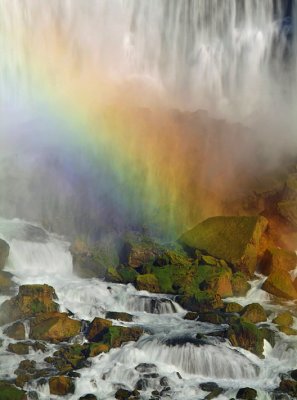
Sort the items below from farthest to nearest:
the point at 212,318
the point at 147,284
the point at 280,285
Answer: the point at 147,284 < the point at 280,285 < the point at 212,318

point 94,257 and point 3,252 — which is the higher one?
point 3,252

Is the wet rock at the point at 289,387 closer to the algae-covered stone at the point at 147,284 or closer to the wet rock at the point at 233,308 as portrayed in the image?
the wet rock at the point at 233,308

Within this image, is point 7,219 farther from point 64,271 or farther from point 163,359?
point 163,359

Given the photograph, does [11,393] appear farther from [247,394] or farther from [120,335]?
[247,394]

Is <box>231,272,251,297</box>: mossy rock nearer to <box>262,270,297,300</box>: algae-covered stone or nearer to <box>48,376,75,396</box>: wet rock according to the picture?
<box>262,270,297,300</box>: algae-covered stone

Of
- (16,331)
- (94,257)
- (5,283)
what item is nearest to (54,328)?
(16,331)

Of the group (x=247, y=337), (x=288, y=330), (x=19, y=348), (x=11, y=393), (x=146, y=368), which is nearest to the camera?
(x=11, y=393)

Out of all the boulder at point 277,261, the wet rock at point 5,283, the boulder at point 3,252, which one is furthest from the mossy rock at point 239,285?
the boulder at point 3,252

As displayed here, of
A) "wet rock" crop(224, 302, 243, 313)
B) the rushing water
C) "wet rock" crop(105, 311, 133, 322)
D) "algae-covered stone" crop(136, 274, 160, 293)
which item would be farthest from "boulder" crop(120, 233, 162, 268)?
"wet rock" crop(224, 302, 243, 313)
